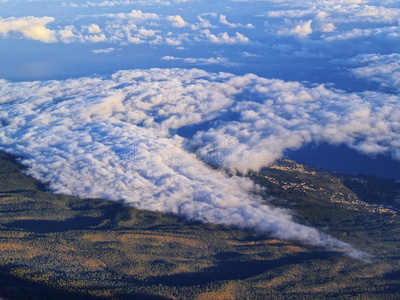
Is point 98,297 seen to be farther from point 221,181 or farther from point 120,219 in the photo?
point 221,181

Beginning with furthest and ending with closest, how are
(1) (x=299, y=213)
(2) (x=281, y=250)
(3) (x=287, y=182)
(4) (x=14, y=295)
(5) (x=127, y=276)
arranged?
1. (3) (x=287, y=182)
2. (1) (x=299, y=213)
3. (2) (x=281, y=250)
4. (5) (x=127, y=276)
5. (4) (x=14, y=295)

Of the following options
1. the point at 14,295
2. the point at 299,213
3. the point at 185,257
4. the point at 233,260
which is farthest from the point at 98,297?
the point at 299,213

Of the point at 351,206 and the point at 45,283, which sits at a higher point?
the point at 45,283

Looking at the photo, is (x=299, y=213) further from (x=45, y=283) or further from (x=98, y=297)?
(x=45, y=283)

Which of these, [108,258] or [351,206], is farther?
[351,206]

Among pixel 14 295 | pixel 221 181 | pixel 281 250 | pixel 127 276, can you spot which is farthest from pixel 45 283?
pixel 221 181

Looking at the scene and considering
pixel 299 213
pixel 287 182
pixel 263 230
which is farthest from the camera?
pixel 287 182
